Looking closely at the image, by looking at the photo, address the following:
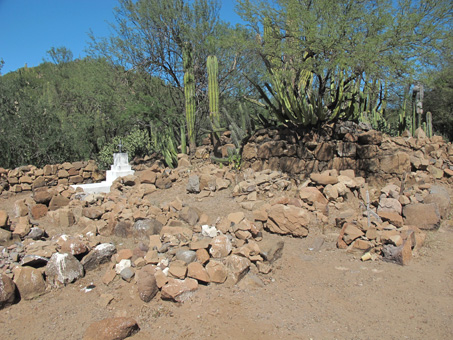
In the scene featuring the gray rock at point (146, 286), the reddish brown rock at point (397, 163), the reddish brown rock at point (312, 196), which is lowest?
the gray rock at point (146, 286)

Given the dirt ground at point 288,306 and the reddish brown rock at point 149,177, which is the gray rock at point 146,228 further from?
the reddish brown rock at point 149,177

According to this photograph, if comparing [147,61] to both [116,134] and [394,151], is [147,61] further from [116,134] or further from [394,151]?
[394,151]

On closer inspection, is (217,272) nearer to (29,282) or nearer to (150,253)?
(150,253)

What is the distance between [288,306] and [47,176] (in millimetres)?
9773

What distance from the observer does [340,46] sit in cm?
777

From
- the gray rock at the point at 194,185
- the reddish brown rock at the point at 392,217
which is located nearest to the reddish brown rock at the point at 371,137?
the reddish brown rock at the point at 392,217

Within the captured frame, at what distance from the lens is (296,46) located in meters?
8.17

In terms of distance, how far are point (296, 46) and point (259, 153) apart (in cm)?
270

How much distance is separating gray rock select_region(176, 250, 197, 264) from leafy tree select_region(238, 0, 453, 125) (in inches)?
175

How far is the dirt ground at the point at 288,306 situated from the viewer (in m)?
3.31

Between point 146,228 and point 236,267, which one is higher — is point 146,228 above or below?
above

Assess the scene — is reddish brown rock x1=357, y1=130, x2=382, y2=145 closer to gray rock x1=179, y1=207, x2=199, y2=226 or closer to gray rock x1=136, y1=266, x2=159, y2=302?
gray rock x1=179, y1=207, x2=199, y2=226

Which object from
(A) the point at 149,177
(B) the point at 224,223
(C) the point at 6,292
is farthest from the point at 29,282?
(A) the point at 149,177

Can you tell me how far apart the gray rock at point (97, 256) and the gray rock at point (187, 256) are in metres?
1.13
